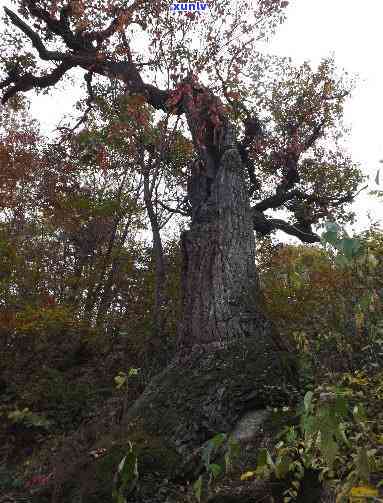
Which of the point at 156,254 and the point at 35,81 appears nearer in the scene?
the point at 156,254

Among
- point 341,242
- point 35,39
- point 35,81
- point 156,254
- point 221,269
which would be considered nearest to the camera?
point 341,242

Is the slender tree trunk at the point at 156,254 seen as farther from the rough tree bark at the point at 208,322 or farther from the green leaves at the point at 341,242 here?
the green leaves at the point at 341,242

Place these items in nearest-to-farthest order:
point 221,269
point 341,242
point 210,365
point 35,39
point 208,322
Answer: point 341,242 → point 210,365 → point 208,322 → point 221,269 → point 35,39

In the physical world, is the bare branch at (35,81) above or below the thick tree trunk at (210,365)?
above

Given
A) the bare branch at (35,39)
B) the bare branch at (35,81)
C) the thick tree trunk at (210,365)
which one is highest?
the bare branch at (35,39)

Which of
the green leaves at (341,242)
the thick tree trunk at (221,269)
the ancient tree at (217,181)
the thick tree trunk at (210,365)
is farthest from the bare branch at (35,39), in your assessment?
the green leaves at (341,242)

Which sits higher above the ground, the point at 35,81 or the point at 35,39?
the point at 35,39

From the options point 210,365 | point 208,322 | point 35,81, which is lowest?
point 210,365

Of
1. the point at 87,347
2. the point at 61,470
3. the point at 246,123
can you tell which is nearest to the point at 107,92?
the point at 246,123

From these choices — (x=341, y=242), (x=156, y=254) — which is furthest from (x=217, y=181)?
(x=341, y=242)

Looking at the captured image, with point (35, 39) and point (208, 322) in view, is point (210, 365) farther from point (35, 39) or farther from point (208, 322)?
point (35, 39)

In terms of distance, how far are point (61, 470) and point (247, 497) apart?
82.4 inches

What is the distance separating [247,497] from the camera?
2.95m

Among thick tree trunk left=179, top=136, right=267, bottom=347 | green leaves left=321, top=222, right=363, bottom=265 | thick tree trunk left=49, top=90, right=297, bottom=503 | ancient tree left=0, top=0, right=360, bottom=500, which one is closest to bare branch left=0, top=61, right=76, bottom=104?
ancient tree left=0, top=0, right=360, bottom=500
